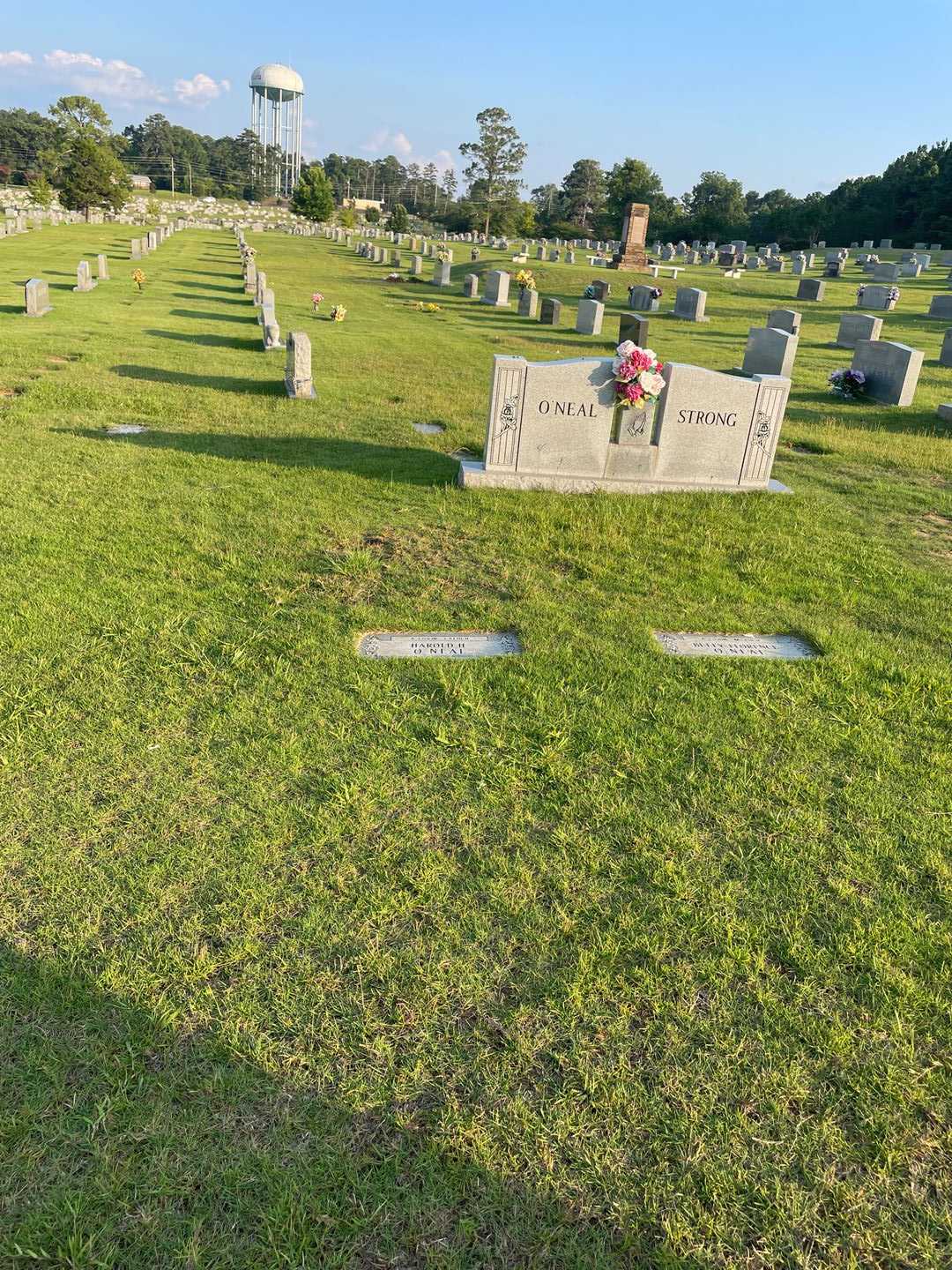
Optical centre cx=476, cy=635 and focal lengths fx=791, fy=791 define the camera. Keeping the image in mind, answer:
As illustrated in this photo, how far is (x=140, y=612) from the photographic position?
17.0ft

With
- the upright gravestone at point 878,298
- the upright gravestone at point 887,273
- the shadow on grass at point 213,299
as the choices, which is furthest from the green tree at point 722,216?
the shadow on grass at point 213,299

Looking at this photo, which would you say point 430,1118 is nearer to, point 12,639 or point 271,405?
point 12,639

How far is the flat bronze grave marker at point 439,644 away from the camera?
4965mm

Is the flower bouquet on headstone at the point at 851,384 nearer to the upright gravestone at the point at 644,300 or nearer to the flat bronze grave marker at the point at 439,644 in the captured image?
the flat bronze grave marker at the point at 439,644

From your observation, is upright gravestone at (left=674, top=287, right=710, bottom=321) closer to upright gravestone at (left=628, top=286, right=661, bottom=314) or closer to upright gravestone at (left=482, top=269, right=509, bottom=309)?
upright gravestone at (left=628, top=286, right=661, bottom=314)

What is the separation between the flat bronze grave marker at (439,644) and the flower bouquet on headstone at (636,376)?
12.8ft

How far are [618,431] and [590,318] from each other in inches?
554

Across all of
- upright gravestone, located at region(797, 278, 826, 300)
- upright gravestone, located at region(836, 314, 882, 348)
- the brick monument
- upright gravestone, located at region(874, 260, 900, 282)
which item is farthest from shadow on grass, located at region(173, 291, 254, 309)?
upright gravestone, located at region(874, 260, 900, 282)

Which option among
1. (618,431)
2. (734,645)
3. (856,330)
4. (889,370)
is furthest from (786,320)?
(734,645)

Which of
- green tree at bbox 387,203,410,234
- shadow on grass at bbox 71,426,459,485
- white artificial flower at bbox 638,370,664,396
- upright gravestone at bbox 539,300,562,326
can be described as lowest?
shadow on grass at bbox 71,426,459,485

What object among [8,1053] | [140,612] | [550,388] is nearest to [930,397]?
[550,388]

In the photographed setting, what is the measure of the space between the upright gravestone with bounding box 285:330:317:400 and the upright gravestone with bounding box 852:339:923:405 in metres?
9.60

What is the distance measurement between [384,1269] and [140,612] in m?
4.14

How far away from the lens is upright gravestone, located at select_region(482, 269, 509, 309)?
26.8 m
